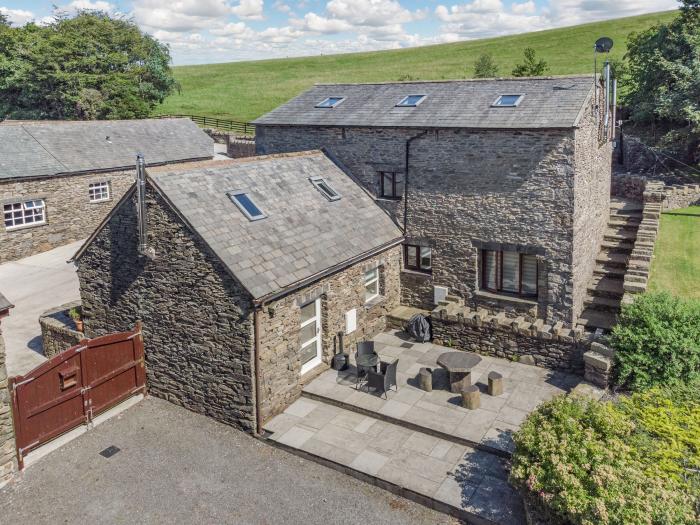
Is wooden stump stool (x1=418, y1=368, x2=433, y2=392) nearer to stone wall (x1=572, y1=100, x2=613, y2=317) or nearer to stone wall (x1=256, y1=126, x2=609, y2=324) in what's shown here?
stone wall (x1=256, y1=126, x2=609, y2=324)

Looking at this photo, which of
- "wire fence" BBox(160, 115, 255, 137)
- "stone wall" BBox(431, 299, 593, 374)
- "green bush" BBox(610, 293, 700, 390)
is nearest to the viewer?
"green bush" BBox(610, 293, 700, 390)

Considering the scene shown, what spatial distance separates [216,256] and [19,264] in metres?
18.9

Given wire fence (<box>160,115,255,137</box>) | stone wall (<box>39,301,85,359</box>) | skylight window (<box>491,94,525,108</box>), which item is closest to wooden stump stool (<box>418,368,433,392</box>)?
skylight window (<box>491,94,525,108</box>)

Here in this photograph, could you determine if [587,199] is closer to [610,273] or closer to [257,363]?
[610,273]

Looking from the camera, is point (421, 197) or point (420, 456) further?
point (421, 197)

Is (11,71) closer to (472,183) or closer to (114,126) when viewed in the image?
(114,126)

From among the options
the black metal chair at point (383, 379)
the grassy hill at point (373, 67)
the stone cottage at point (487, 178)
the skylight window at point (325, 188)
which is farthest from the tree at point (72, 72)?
the black metal chair at point (383, 379)

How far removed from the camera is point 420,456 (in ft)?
39.4

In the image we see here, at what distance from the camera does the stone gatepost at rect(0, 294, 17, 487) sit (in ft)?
37.0

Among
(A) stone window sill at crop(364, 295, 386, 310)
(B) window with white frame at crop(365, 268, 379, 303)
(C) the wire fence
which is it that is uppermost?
(C) the wire fence

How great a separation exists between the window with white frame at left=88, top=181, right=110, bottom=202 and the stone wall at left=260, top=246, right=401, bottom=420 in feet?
63.7

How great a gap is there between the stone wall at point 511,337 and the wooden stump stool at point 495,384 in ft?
7.20

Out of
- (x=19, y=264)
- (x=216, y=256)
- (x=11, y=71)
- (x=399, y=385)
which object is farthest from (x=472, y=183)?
(x=11, y=71)

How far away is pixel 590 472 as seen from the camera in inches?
361
